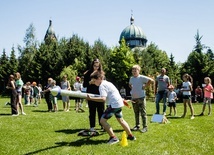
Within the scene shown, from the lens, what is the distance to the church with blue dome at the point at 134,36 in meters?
92.3

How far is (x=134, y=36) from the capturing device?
3629 inches

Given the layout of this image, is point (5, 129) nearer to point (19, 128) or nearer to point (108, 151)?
point (19, 128)

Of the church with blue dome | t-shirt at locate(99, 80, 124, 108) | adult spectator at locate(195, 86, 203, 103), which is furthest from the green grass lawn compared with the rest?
the church with blue dome

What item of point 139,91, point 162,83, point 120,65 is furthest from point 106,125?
point 120,65

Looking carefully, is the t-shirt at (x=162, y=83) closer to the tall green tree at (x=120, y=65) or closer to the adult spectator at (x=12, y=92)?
the adult spectator at (x=12, y=92)

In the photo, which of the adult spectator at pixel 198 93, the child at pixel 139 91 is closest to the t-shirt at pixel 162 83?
the child at pixel 139 91

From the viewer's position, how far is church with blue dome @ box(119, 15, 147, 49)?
92.3m

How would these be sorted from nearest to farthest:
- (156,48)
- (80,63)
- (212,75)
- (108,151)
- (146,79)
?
(108,151) → (146,79) → (212,75) → (80,63) → (156,48)

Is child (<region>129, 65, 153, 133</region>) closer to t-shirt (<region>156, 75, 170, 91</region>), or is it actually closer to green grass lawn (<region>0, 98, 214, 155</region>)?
green grass lawn (<region>0, 98, 214, 155</region>)

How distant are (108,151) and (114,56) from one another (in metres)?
54.9

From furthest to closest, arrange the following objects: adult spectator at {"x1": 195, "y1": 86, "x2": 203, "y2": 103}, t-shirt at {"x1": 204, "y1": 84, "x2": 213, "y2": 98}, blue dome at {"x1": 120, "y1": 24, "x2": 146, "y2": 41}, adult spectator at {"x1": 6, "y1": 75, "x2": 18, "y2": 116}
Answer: blue dome at {"x1": 120, "y1": 24, "x2": 146, "y2": 41} → adult spectator at {"x1": 195, "y1": 86, "x2": 203, "y2": 103} → t-shirt at {"x1": 204, "y1": 84, "x2": 213, "y2": 98} → adult spectator at {"x1": 6, "y1": 75, "x2": 18, "y2": 116}

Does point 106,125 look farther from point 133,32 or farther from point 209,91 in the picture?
point 133,32

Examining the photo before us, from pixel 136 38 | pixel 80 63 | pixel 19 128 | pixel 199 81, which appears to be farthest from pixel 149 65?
pixel 19 128

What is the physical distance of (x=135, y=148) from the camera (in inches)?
303
